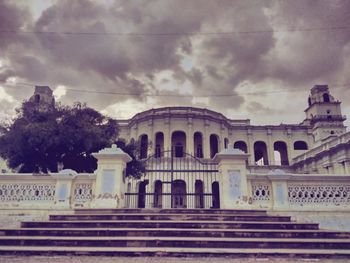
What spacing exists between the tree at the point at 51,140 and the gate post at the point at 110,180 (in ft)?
14.9

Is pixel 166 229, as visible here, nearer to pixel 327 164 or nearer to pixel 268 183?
pixel 268 183

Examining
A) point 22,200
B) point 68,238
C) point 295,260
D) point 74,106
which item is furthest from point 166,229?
point 74,106

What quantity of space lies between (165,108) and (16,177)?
19440 millimetres

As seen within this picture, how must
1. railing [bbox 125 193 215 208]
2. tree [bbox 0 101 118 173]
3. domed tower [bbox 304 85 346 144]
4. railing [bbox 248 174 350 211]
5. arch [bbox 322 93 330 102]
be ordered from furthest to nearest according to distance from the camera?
arch [bbox 322 93 330 102] → domed tower [bbox 304 85 346 144] → railing [bbox 125 193 215 208] → tree [bbox 0 101 118 173] → railing [bbox 248 174 350 211]

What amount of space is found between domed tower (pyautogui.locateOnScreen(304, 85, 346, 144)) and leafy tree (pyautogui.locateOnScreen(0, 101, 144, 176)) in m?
24.8

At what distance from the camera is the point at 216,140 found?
91.0 ft

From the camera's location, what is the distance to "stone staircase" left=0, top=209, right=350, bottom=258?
13.4ft

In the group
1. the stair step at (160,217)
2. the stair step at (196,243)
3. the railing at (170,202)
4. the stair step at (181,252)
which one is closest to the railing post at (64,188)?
the stair step at (160,217)

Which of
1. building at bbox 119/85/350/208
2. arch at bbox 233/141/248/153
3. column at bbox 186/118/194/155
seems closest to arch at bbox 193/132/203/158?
building at bbox 119/85/350/208

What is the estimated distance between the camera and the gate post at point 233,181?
21.8 ft

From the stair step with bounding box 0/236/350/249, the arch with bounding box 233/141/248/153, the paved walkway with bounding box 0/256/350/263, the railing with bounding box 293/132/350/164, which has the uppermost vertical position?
the arch with bounding box 233/141/248/153

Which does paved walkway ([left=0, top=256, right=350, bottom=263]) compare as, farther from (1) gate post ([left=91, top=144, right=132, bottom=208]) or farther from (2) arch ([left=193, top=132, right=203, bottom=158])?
(2) arch ([left=193, top=132, right=203, bottom=158])

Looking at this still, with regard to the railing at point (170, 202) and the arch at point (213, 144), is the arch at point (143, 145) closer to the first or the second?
the arch at point (213, 144)

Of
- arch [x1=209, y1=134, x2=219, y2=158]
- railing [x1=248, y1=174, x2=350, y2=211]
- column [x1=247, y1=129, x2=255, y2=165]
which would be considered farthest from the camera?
column [x1=247, y1=129, x2=255, y2=165]
